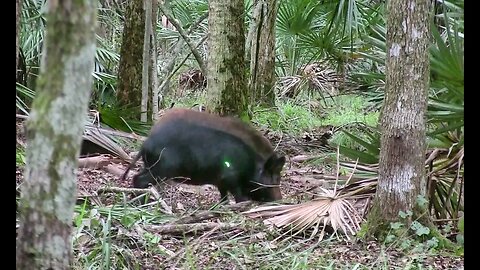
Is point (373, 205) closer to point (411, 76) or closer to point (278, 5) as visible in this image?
point (411, 76)

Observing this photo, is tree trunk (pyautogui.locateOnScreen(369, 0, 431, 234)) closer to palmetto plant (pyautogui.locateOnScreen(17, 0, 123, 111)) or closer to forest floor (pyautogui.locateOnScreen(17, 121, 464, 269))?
forest floor (pyautogui.locateOnScreen(17, 121, 464, 269))

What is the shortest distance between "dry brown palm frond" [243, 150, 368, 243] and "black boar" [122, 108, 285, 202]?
1.26m

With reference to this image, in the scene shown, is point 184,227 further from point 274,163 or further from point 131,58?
point 131,58

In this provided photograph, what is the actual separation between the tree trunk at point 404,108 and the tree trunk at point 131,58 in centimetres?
557

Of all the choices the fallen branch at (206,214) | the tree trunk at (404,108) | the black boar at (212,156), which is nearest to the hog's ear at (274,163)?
the black boar at (212,156)

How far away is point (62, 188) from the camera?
2588 millimetres

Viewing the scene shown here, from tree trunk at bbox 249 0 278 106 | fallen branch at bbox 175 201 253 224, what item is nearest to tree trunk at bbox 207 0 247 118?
fallen branch at bbox 175 201 253 224

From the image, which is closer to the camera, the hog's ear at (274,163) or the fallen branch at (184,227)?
the fallen branch at (184,227)

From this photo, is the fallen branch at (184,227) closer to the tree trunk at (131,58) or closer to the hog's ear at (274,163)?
the hog's ear at (274,163)

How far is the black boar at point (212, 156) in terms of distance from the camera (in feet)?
21.8

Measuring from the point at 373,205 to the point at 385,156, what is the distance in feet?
1.25

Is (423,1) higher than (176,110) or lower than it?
higher
